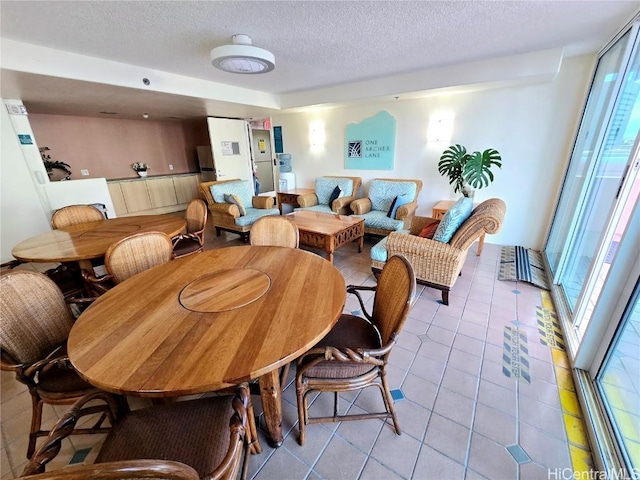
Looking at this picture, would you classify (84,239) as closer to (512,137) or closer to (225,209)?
(225,209)

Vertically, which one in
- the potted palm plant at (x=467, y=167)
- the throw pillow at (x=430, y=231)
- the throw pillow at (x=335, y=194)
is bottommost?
the throw pillow at (x=430, y=231)

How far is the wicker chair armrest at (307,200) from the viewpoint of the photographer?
442 cm

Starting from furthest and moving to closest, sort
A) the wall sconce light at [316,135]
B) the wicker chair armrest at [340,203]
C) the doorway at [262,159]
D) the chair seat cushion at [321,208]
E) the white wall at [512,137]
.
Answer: the doorway at [262,159] < the wall sconce light at [316,135] < the chair seat cushion at [321,208] < the wicker chair armrest at [340,203] < the white wall at [512,137]

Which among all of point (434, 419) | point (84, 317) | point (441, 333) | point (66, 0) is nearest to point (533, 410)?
point (434, 419)

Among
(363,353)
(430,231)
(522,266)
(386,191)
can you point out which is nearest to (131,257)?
(363,353)

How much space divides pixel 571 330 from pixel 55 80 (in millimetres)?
5011

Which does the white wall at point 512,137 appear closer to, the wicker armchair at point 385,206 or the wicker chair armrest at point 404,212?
the wicker armchair at point 385,206

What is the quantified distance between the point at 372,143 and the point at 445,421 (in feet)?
13.2

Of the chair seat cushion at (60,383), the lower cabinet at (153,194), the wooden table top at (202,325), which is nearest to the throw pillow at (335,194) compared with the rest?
the wooden table top at (202,325)

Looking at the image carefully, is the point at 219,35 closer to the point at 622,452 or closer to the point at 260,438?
the point at 260,438

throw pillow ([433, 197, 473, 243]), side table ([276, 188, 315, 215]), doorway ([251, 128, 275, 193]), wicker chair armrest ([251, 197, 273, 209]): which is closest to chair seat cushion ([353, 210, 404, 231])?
throw pillow ([433, 197, 473, 243])

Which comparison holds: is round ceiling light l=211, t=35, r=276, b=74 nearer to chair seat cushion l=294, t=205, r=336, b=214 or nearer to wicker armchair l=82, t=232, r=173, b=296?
wicker armchair l=82, t=232, r=173, b=296

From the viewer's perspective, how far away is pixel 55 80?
258cm

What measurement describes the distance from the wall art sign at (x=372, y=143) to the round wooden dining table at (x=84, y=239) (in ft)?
10.4
